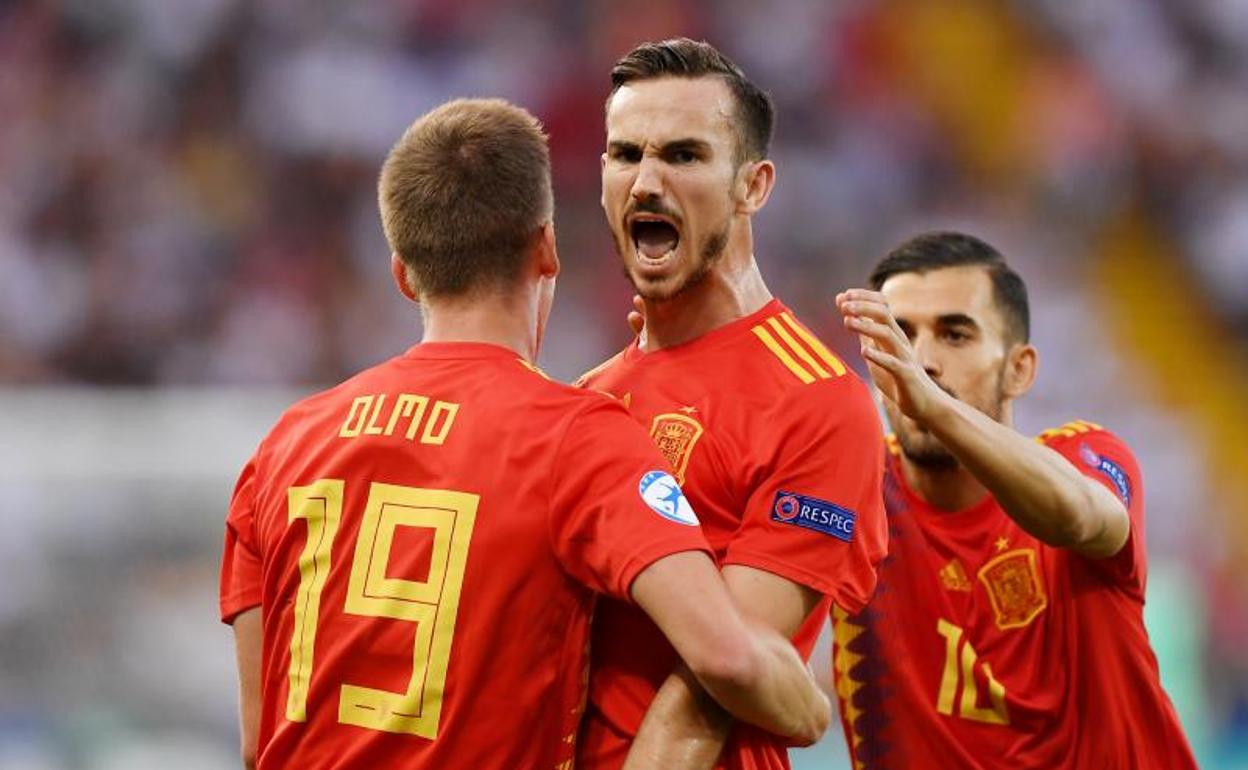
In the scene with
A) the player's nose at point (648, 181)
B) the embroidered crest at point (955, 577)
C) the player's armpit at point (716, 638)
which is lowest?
the embroidered crest at point (955, 577)

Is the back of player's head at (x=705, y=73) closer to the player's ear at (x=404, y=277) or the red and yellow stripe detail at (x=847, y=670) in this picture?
the player's ear at (x=404, y=277)

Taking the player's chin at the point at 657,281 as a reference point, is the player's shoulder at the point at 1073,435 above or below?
below

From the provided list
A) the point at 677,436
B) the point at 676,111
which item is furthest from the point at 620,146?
the point at 677,436

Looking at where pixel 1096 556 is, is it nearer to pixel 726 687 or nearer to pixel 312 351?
pixel 726 687

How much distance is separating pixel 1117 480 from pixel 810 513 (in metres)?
1.32

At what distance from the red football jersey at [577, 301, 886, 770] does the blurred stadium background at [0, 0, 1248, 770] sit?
470 centimetres

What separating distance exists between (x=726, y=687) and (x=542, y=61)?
356 inches

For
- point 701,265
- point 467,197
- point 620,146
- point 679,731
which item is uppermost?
point 620,146

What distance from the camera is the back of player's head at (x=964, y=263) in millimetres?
4781

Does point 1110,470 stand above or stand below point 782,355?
below

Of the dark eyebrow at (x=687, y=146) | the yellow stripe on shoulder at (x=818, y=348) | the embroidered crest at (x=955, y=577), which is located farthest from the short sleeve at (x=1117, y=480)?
the dark eyebrow at (x=687, y=146)

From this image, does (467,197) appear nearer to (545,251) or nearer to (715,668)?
(545,251)

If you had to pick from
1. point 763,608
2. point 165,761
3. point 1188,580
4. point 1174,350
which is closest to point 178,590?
point 165,761

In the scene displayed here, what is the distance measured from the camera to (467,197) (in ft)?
11.3
